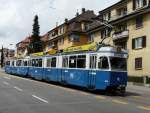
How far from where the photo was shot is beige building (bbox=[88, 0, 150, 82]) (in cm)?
4647

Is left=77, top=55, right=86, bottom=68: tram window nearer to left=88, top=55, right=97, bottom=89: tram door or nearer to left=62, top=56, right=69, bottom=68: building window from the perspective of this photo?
left=88, top=55, right=97, bottom=89: tram door

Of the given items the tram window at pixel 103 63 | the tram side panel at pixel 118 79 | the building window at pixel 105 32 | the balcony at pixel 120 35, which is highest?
the building window at pixel 105 32

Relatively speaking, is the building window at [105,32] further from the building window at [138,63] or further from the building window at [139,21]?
the building window at [138,63]

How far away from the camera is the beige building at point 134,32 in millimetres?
46469

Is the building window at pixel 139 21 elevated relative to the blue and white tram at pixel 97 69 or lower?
elevated

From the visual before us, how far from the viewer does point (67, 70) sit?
28344 millimetres

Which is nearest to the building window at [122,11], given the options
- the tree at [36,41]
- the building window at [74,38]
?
the building window at [74,38]

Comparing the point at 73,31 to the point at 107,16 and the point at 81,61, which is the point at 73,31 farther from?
the point at 81,61

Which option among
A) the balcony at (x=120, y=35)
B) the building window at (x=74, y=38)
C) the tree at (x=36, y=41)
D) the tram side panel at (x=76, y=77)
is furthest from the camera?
the tree at (x=36, y=41)

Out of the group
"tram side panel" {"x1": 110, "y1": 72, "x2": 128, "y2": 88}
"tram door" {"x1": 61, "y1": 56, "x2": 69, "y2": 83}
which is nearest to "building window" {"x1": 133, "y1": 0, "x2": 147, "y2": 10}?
"tram door" {"x1": 61, "y1": 56, "x2": 69, "y2": 83}

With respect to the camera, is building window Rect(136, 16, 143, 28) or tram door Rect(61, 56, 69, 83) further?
building window Rect(136, 16, 143, 28)

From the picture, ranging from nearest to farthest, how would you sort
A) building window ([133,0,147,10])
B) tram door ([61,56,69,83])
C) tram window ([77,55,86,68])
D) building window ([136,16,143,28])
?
tram window ([77,55,86,68])
tram door ([61,56,69,83])
building window ([136,16,143,28])
building window ([133,0,147,10])

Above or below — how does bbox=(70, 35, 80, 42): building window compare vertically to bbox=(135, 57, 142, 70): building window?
above

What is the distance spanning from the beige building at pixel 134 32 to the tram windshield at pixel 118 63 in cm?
1803
